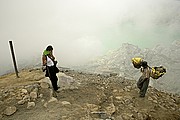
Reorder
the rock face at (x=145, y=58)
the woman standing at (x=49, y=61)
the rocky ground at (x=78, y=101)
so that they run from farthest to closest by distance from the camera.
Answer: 1. the rock face at (x=145, y=58)
2. the woman standing at (x=49, y=61)
3. the rocky ground at (x=78, y=101)

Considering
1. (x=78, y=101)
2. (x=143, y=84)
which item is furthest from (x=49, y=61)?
(x=143, y=84)

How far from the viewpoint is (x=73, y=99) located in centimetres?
741

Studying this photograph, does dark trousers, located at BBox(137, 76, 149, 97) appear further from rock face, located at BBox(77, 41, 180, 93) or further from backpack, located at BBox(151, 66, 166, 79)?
rock face, located at BBox(77, 41, 180, 93)

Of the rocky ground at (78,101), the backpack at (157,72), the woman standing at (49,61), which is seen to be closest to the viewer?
the rocky ground at (78,101)

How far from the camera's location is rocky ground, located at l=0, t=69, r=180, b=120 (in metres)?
6.52

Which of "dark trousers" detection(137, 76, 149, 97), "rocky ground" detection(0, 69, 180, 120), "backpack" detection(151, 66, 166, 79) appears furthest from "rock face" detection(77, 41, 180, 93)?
"backpack" detection(151, 66, 166, 79)

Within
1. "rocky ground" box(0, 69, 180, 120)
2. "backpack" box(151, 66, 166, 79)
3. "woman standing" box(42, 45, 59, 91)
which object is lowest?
"rocky ground" box(0, 69, 180, 120)

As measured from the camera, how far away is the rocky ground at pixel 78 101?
21.4ft

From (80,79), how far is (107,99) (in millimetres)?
1860

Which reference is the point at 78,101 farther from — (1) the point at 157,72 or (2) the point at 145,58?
(2) the point at 145,58

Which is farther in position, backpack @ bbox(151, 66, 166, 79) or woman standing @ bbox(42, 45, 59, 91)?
backpack @ bbox(151, 66, 166, 79)

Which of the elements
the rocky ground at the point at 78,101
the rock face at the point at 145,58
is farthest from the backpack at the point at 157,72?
the rock face at the point at 145,58

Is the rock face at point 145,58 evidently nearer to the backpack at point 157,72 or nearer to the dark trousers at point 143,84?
the dark trousers at point 143,84

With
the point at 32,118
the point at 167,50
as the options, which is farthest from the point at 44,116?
the point at 167,50
